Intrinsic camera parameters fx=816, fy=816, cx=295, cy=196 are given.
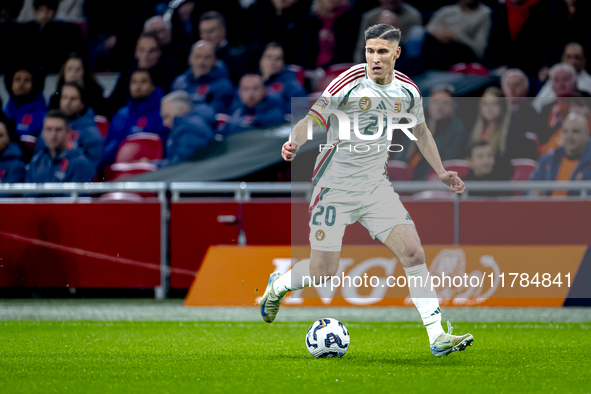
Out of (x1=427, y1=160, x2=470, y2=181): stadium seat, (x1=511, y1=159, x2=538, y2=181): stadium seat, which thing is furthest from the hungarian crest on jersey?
(x1=511, y1=159, x2=538, y2=181): stadium seat

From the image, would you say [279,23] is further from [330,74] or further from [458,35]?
[458,35]

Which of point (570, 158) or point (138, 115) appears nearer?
point (570, 158)

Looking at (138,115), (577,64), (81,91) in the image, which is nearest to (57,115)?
(81,91)

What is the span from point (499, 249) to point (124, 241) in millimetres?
4200

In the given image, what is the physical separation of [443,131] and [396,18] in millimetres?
2712

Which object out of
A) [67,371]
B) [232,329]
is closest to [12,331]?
[232,329]

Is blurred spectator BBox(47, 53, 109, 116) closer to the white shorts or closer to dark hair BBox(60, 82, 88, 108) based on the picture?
dark hair BBox(60, 82, 88, 108)

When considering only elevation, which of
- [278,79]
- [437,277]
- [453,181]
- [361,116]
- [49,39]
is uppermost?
[49,39]

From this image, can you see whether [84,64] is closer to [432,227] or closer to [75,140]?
[75,140]

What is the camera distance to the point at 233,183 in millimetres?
9344

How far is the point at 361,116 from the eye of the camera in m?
5.19

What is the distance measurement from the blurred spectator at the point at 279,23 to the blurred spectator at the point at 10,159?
3516 millimetres

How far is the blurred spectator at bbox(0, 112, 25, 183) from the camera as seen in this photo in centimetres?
1015

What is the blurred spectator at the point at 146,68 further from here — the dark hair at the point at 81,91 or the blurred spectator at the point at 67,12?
the blurred spectator at the point at 67,12
